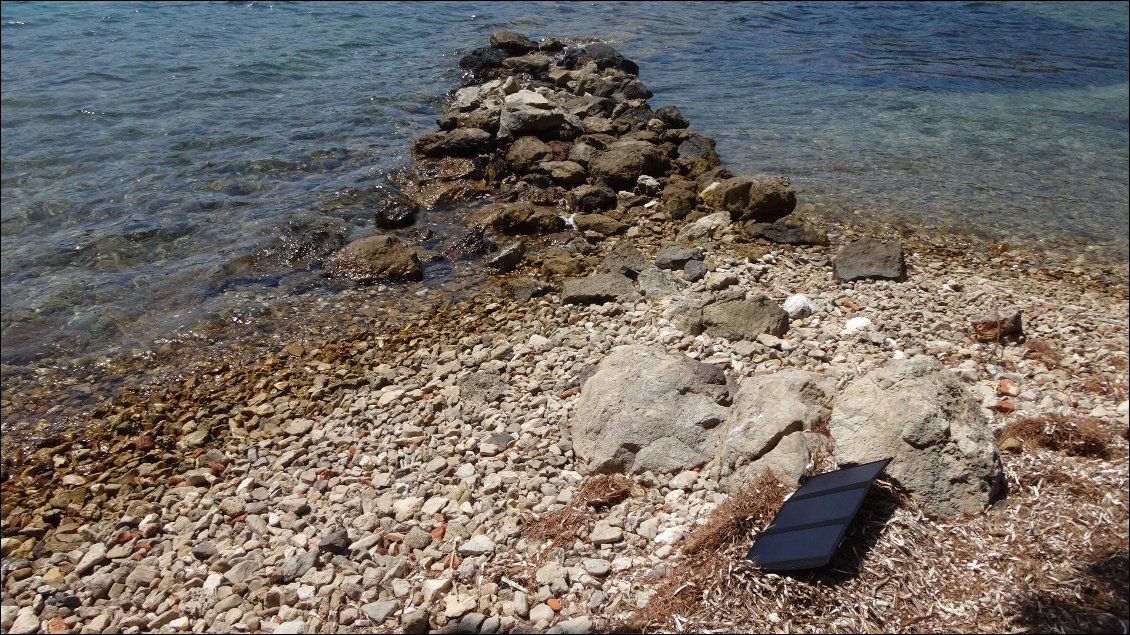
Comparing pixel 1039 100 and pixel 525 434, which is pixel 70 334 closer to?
pixel 525 434

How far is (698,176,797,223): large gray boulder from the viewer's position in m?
9.88

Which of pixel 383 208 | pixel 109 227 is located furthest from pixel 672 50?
pixel 109 227

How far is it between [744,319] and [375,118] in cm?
1033

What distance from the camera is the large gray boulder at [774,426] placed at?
4.61 m

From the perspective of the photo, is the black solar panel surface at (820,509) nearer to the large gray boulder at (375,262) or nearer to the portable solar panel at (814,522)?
the portable solar panel at (814,522)

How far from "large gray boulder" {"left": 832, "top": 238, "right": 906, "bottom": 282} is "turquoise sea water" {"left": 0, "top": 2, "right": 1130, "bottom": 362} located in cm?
221

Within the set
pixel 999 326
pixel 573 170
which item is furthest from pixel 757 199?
pixel 999 326

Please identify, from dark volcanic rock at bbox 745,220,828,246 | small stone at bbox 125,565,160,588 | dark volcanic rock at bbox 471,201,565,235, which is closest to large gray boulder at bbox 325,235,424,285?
dark volcanic rock at bbox 471,201,565,235

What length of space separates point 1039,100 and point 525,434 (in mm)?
16504

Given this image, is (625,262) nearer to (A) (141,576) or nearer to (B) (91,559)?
(A) (141,576)

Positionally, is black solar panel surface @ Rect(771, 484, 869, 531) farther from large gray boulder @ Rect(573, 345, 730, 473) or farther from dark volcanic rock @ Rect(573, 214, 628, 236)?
dark volcanic rock @ Rect(573, 214, 628, 236)

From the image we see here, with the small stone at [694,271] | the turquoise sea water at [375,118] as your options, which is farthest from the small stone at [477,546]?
the turquoise sea water at [375,118]

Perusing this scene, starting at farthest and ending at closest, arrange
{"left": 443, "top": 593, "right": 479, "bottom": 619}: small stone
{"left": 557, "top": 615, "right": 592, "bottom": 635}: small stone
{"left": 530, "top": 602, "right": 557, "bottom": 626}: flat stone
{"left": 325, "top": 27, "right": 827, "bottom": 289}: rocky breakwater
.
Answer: {"left": 325, "top": 27, "right": 827, "bottom": 289}: rocky breakwater
{"left": 443, "top": 593, "right": 479, "bottom": 619}: small stone
{"left": 530, "top": 602, "right": 557, "bottom": 626}: flat stone
{"left": 557, "top": 615, "right": 592, "bottom": 635}: small stone

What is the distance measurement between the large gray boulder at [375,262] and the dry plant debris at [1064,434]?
6.62 meters
